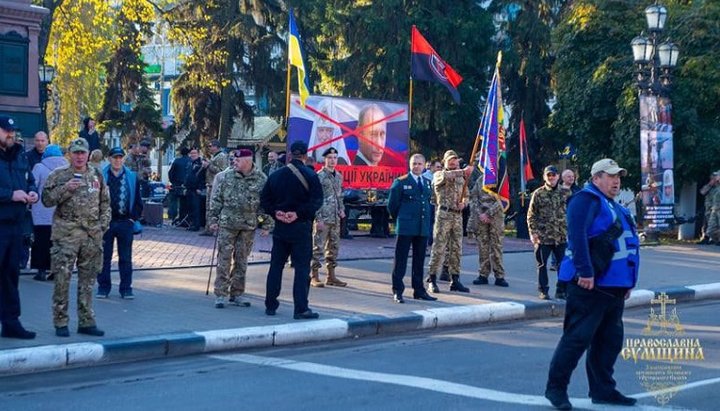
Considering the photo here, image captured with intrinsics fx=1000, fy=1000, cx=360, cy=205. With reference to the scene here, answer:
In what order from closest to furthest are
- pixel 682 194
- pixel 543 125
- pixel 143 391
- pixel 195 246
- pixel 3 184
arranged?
pixel 143 391 → pixel 3 184 → pixel 195 246 → pixel 682 194 → pixel 543 125

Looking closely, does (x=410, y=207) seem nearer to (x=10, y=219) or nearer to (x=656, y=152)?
(x=10, y=219)

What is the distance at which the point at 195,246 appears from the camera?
19.2m

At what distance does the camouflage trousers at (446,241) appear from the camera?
13.8 m

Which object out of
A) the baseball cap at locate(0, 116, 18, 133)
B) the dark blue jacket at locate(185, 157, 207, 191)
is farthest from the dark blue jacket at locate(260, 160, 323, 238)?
the dark blue jacket at locate(185, 157, 207, 191)

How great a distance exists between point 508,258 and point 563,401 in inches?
465

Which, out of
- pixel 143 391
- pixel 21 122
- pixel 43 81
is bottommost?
pixel 143 391

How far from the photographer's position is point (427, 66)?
700 inches

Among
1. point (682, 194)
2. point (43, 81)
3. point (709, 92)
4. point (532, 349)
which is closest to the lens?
point (532, 349)

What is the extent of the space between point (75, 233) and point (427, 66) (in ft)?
30.5

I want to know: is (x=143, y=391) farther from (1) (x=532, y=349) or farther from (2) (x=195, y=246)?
(2) (x=195, y=246)

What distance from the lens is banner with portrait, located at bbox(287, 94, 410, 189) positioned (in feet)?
62.3

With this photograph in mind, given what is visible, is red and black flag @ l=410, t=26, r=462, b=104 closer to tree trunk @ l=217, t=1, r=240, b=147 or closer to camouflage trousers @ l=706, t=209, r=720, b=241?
camouflage trousers @ l=706, t=209, r=720, b=241

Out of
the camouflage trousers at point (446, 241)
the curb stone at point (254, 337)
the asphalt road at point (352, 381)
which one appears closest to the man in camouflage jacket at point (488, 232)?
the camouflage trousers at point (446, 241)

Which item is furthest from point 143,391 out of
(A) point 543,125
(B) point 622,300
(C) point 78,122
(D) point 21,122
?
(C) point 78,122
